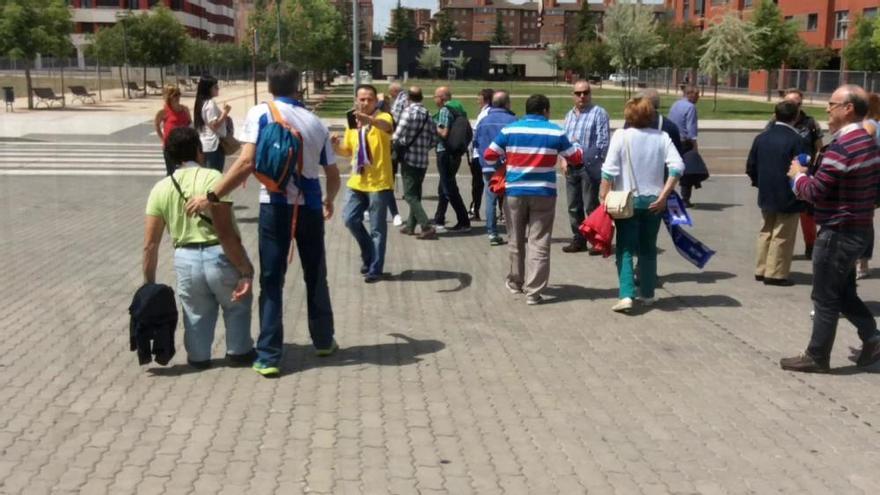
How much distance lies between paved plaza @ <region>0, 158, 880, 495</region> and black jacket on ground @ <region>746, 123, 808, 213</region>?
760 mm

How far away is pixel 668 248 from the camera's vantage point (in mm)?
10523

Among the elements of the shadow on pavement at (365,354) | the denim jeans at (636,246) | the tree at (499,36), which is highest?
the tree at (499,36)

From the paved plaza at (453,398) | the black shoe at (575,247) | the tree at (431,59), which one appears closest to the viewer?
the paved plaza at (453,398)

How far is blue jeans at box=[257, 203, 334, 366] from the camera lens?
220 inches

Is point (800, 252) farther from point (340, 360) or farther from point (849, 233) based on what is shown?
point (340, 360)

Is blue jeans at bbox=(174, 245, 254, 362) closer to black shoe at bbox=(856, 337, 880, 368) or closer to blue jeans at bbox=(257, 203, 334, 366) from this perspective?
blue jeans at bbox=(257, 203, 334, 366)

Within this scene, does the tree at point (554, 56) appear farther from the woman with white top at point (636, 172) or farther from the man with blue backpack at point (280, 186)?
the man with blue backpack at point (280, 186)

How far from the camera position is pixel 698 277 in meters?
8.95

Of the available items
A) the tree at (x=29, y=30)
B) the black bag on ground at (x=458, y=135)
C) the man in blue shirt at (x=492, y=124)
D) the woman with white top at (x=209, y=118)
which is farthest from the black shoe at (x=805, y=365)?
the tree at (x=29, y=30)

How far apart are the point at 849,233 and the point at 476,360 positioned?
243cm

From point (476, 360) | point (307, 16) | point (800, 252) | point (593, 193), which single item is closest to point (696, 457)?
point (476, 360)

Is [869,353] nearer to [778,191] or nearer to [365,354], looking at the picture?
[778,191]

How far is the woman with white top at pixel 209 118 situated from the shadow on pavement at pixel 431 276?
8.90ft

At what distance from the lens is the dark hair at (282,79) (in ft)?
18.2
